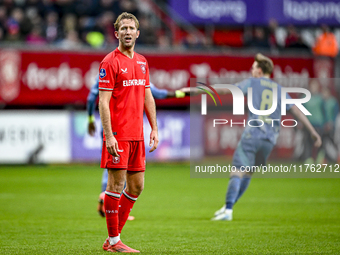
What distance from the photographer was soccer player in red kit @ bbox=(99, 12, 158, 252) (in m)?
5.15

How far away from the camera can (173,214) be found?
8.09m

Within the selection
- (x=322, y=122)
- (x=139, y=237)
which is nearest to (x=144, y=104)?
(x=139, y=237)

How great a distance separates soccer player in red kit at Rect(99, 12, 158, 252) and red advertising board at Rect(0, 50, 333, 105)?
11609 mm

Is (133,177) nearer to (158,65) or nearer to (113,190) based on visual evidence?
(113,190)

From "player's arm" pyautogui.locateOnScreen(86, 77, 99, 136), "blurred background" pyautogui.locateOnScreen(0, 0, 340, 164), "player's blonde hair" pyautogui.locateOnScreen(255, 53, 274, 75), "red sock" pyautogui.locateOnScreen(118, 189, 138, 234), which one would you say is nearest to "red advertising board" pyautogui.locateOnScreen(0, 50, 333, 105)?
"blurred background" pyautogui.locateOnScreen(0, 0, 340, 164)

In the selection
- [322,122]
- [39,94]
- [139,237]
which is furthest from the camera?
[39,94]

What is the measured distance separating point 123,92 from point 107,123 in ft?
1.19

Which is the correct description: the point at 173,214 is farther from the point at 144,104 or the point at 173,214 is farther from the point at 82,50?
the point at 82,50

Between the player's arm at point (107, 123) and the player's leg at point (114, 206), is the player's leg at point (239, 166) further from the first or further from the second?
the player's arm at point (107, 123)

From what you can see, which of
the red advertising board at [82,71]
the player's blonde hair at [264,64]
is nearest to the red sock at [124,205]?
the player's blonde hair at [264,64]

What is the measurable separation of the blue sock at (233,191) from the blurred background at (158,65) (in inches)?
307

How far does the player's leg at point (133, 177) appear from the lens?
5.38m

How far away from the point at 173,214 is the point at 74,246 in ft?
8.78

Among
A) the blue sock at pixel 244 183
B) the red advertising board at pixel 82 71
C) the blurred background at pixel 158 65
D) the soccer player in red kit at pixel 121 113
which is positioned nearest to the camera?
the soccer player in red kit at pixel 121 113
